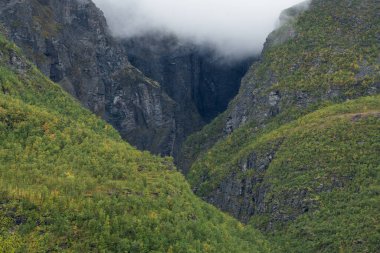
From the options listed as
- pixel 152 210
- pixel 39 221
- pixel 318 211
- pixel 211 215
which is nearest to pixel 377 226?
pixel 318 211

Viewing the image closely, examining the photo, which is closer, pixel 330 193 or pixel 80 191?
pixel 80 191

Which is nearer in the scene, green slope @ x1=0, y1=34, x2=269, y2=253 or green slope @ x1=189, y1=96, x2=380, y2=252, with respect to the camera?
green slope @ x1=0, y1=34, x2=269, y2=253

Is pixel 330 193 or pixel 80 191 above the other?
pixel 330 193

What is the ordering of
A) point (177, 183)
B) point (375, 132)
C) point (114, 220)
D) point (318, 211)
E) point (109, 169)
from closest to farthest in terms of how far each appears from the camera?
point (114, 220), point (109, 169), point (177, 183), point (318, 211), point (375, 132)

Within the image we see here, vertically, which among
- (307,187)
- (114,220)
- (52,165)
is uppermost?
(307,187)

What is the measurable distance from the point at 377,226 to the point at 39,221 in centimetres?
7368

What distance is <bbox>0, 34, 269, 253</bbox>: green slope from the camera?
12231cm

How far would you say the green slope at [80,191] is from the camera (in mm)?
122312

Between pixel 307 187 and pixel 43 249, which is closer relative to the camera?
pixel 43 249

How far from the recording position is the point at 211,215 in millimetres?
169125

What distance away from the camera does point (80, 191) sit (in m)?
134

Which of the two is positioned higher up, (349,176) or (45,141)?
(349,176)

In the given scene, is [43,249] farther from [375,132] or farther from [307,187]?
[375,132]

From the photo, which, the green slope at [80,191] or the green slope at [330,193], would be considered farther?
the green slope at [330,193]
